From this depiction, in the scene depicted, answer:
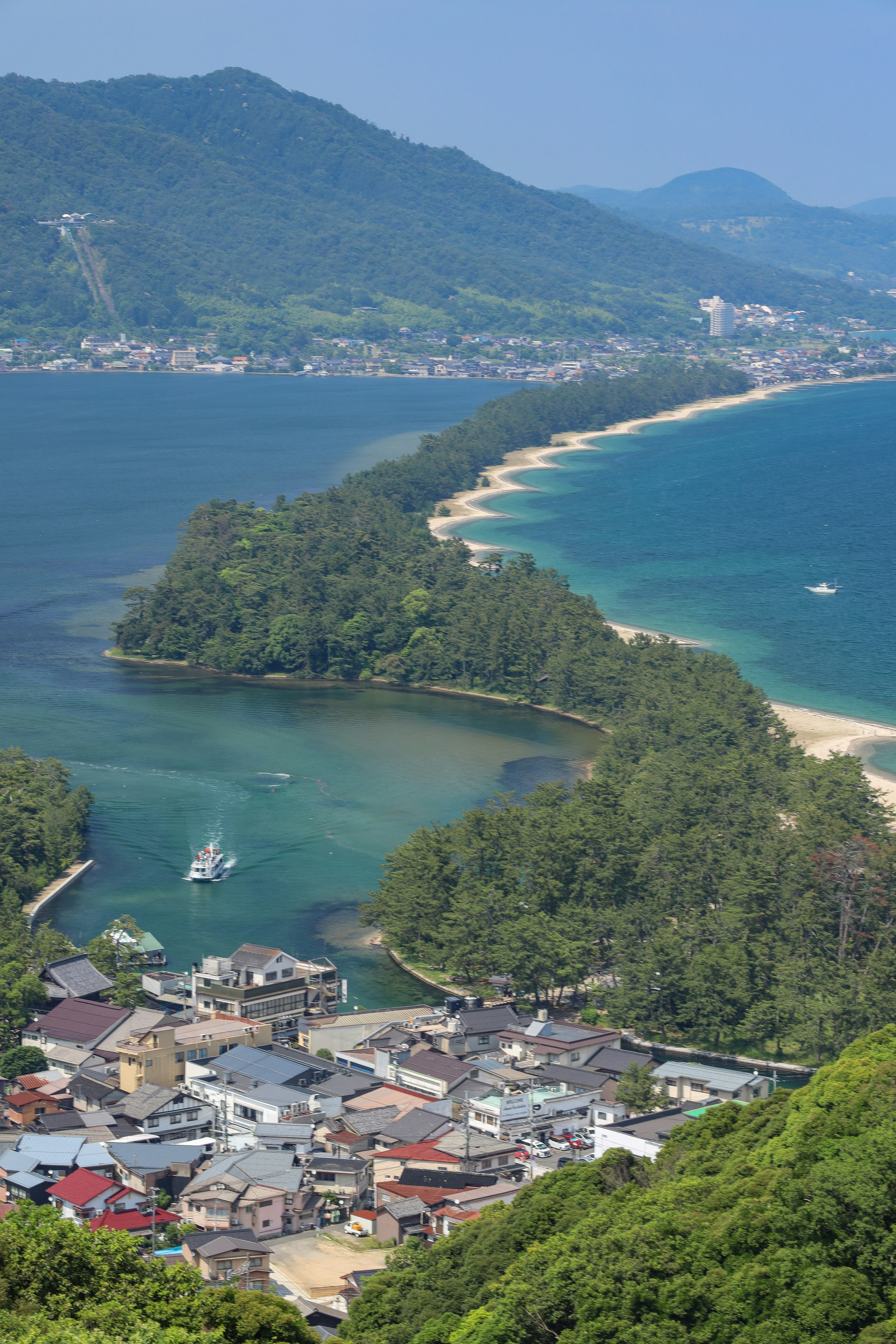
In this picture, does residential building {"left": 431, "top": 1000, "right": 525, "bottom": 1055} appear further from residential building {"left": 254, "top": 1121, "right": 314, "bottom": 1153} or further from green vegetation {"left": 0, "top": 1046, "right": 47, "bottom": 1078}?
green vegetation {"left": 0, "top": 1046, "right": 47, "bottom": 1078}

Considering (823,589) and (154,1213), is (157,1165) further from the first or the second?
(823,589)

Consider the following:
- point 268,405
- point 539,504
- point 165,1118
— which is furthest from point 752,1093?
point 268,405

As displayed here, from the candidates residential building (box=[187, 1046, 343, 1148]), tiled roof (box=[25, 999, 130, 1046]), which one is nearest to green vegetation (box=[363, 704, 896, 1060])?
residential building (box=[187, 1046, 343, 1148])

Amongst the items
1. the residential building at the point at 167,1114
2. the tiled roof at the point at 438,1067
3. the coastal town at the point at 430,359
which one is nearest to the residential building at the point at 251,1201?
the residential building at the point at 167,1114

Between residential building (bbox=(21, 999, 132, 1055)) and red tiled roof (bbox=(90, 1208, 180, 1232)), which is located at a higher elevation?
red tiled roof (bbox=(90, 1208, 180, 1232))

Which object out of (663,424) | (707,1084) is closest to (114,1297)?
(707,1084)

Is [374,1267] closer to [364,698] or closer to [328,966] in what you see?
[328,966]

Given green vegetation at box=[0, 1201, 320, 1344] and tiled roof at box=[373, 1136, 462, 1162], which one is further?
tiled roof at box=[373, 1136, 462, 1162]
